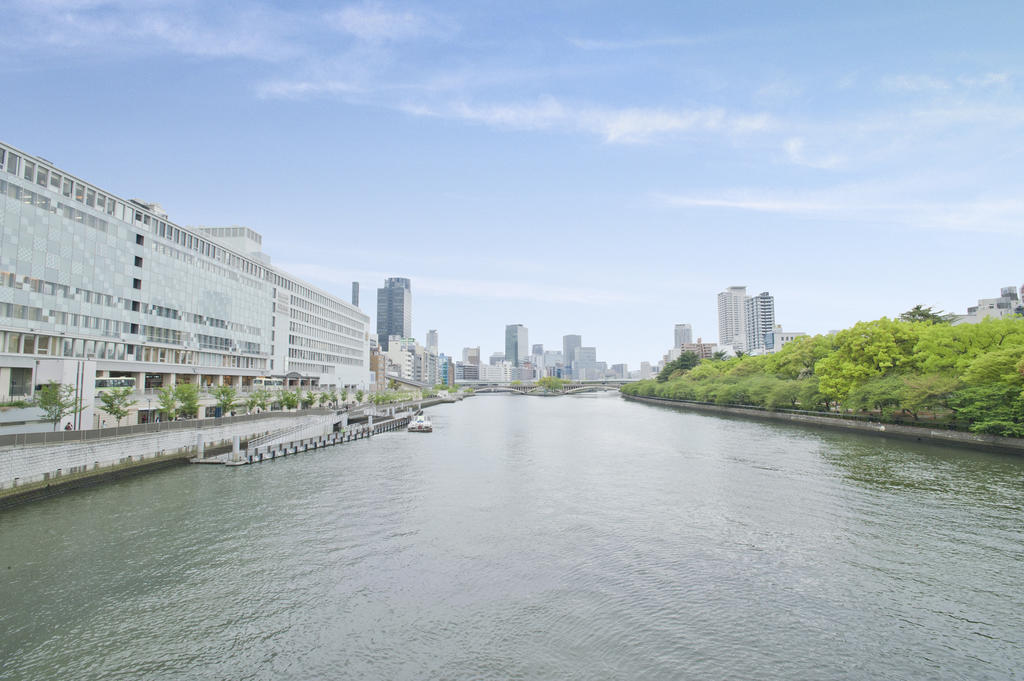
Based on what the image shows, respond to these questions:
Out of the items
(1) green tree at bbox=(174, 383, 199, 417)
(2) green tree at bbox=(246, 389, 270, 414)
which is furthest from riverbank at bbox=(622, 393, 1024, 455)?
(2) green tree at bbox=(246, 389, 270, 414)

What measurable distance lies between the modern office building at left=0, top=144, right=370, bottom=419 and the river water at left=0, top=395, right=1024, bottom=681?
28082mm

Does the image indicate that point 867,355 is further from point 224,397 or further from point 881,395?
point 224,397

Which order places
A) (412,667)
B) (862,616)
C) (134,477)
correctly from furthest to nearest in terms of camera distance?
1. (134,477)
2. (862,616)
3. (412,667)

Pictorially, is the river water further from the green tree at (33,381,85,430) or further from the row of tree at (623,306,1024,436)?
the row of tree at (623,306,1024,436)

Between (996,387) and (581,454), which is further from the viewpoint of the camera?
(581,454)

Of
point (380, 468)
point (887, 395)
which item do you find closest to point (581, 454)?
point (380, 468)

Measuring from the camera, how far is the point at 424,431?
8912 centimetres

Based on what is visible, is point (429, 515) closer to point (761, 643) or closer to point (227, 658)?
point (227, 658)

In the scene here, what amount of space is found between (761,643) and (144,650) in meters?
21.4

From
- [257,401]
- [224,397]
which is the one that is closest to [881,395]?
[224,397]

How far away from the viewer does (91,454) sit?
131ft

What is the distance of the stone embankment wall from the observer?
33.4 m

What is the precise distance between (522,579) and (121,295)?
7021 cm

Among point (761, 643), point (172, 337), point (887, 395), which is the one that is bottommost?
point (761, 643)
